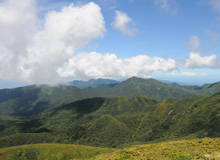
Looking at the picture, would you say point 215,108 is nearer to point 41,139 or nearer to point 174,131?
point 174,131

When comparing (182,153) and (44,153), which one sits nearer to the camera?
(182,153)

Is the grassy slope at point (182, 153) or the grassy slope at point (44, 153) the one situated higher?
the grassy slope at point (182, 153)

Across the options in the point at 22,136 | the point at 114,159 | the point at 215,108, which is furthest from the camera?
the point at 22,136

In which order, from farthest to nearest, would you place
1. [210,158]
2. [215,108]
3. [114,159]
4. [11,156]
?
[215,108] < [11,156] < [114,159] < [210,158]

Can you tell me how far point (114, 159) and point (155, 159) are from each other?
720 cm

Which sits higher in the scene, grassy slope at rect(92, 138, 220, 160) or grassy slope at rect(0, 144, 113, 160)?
grassy slope at rect(92, 138, 220, 160)

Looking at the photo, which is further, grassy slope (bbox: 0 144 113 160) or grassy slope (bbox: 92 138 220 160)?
grassy slope (bbox: 0 144 113 160)

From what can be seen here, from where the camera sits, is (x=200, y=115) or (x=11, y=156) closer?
(x=11, y=156)

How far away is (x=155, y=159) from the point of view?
18.2 metres

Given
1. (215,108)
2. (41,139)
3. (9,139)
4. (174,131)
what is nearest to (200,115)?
(215,108)

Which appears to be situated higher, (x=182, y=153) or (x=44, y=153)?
(x=182, y=153)

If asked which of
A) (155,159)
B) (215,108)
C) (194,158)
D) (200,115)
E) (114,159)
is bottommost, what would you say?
(200,115)

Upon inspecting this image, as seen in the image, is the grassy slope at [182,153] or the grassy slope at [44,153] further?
the grassy slope at [44,153]

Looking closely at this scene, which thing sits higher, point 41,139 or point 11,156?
point 11,156
